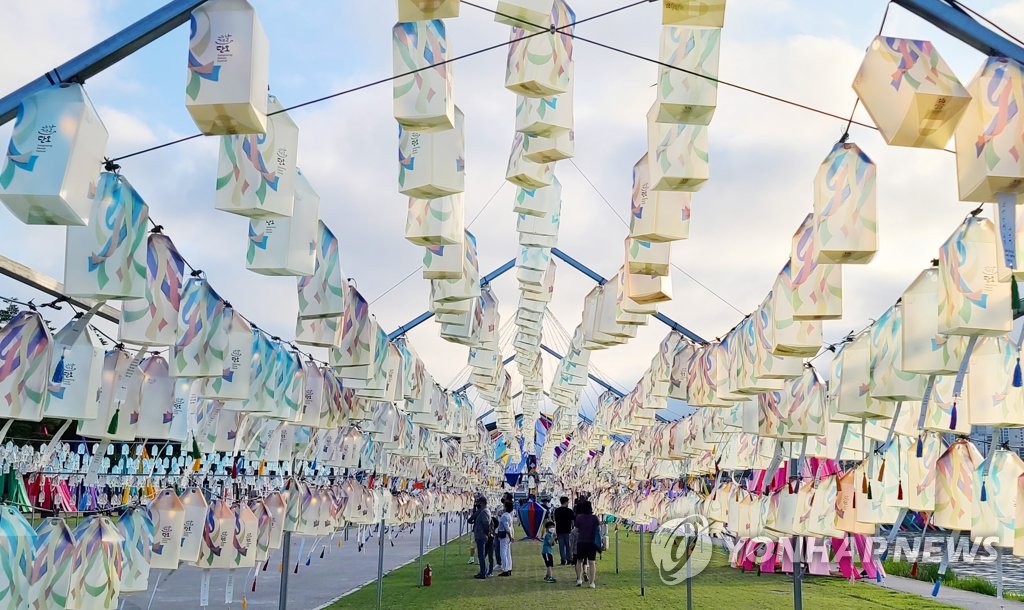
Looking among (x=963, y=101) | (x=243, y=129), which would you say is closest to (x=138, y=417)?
(x=243, y=129)

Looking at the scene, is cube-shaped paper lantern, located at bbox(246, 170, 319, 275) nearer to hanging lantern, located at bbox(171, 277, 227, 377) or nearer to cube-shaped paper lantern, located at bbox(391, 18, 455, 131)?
cube-shaped paper lantern, located at bbox(391, 18, 455, 131)

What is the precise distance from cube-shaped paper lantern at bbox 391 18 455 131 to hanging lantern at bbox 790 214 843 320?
1851mm

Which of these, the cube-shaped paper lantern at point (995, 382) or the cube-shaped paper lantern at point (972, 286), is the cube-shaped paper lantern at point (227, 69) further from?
the cube-shaped paper lantern at point (995, 382)

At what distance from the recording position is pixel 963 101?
110 inches

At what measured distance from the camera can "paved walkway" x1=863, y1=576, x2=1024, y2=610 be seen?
1232 cm

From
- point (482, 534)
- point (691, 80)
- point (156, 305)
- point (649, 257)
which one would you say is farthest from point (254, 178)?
point (482, 534)

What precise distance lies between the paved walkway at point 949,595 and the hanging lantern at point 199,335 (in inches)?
391

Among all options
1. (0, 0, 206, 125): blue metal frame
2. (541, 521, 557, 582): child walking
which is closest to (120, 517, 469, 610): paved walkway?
(541, 521, 557, 582): child walking

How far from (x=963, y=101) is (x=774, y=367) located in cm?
262

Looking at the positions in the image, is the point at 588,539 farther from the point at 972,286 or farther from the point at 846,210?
the point at 972,286

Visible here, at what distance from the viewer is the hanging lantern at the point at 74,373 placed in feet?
12.3

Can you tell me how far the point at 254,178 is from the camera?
11.2 ft

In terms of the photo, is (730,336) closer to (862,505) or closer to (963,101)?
(862,505)

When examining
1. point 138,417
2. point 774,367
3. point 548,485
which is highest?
point 774,367
